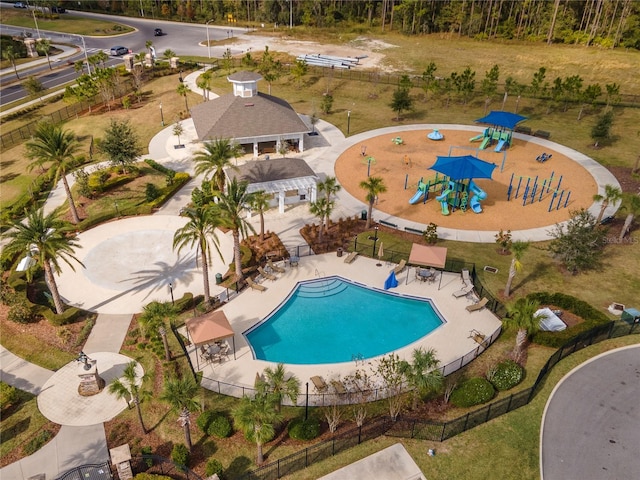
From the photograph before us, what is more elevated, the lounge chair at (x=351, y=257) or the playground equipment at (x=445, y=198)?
the playground equipment at (x=445, y=198)

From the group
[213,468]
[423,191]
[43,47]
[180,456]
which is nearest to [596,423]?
[213,468]

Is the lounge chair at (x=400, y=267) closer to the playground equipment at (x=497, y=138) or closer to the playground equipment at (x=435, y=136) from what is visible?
the playground equipment at (x=497, y=138)

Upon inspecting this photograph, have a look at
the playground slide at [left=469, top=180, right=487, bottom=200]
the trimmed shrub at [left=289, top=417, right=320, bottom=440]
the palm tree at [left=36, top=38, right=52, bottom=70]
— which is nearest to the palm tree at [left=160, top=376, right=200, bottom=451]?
the trimmed shrub at [left=289, top=417, right=320, bottom=440]

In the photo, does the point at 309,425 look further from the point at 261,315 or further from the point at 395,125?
the point at 395,125

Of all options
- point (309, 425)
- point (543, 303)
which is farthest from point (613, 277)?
point (309, 425)

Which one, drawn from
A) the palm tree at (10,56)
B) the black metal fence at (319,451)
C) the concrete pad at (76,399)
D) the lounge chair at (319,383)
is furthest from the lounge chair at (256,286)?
the palm tree at (10,56)
